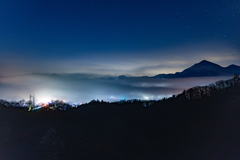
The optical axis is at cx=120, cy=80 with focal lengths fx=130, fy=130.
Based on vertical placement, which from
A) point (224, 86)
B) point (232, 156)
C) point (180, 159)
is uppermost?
point (224, 86)

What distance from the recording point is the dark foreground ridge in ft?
18.7

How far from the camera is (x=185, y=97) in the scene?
637 centimetres

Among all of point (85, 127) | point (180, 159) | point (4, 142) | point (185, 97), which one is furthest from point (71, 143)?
point (185, 97)

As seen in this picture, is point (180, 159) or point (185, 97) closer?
point (180, 159)

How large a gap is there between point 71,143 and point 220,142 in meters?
7.08

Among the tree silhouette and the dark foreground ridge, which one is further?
the tree silhouette

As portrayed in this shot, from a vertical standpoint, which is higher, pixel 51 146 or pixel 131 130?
pixel 131 130

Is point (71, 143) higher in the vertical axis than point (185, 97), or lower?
lower

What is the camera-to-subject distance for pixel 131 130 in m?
7.12

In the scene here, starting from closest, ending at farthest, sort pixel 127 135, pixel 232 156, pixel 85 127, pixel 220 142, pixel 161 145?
1. pixel 232 156
2. pixel 220 142
3. pixel 161 145
4. pixel 127 135
5. pixel 85 127

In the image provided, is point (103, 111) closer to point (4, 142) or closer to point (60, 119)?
point (60, 119)

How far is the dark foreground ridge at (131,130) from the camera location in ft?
18.7

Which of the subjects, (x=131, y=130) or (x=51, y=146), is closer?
(x=51, y=146)

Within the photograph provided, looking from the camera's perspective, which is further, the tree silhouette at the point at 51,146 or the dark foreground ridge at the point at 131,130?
the tree silhouette at the point at 51,146
